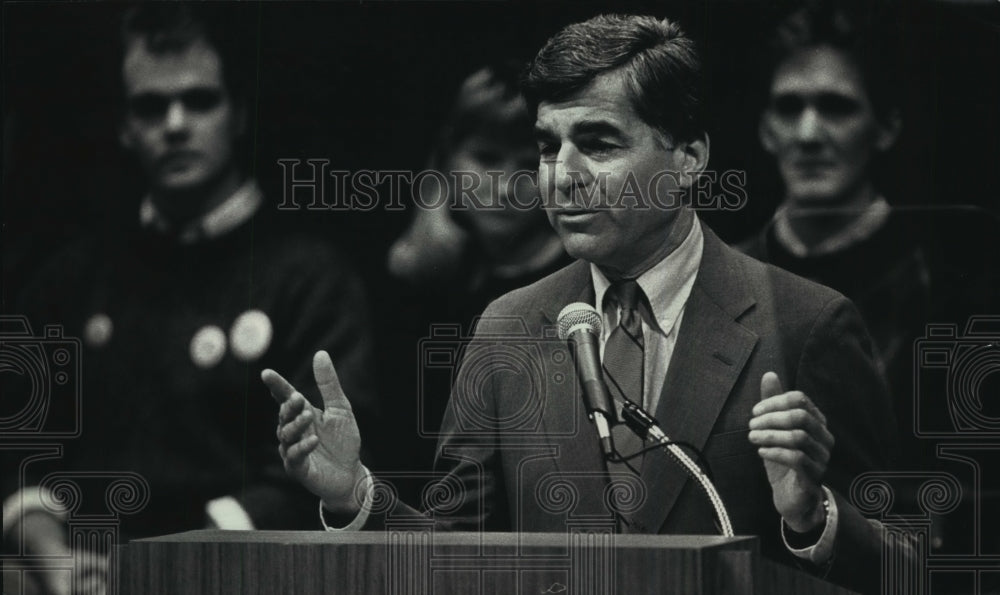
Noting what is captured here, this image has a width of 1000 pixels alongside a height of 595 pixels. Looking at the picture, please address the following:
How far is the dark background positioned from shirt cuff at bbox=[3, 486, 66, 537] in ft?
2.57

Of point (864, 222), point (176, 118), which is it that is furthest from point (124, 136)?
point (864, 222)

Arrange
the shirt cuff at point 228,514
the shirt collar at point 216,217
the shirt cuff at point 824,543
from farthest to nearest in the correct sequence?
1. the shirt collar at point 216,217
2. the shirt cuff at point 228,514
3. the shirt cuff at point 824,543

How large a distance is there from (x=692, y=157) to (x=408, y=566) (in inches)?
94.8

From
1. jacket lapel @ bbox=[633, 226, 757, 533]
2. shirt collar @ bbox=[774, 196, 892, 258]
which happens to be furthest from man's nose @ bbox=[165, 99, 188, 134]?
shirt collar @ bbox=[774, 196, 892, 258]

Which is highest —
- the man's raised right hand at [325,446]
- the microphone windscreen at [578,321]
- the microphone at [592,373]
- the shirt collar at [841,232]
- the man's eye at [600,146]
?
the man's eye at [600,146]

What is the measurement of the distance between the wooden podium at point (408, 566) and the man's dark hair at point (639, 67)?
2198 mm

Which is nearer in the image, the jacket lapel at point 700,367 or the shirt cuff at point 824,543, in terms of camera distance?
the shirt cuff at point 824,543

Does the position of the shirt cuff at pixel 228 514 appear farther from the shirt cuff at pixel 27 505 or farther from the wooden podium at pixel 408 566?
the wooden podium at pixel 408 566

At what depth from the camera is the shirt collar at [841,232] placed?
5.29 meters

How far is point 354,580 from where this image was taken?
3.43 m

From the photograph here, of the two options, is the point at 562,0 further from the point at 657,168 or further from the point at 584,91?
the point at 657,168

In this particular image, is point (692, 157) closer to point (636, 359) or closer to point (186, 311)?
point (636, 359)

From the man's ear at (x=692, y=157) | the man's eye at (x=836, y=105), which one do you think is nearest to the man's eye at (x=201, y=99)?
the man's ear at (x=692, y=157)

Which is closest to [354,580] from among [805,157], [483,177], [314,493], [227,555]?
[227,555]
